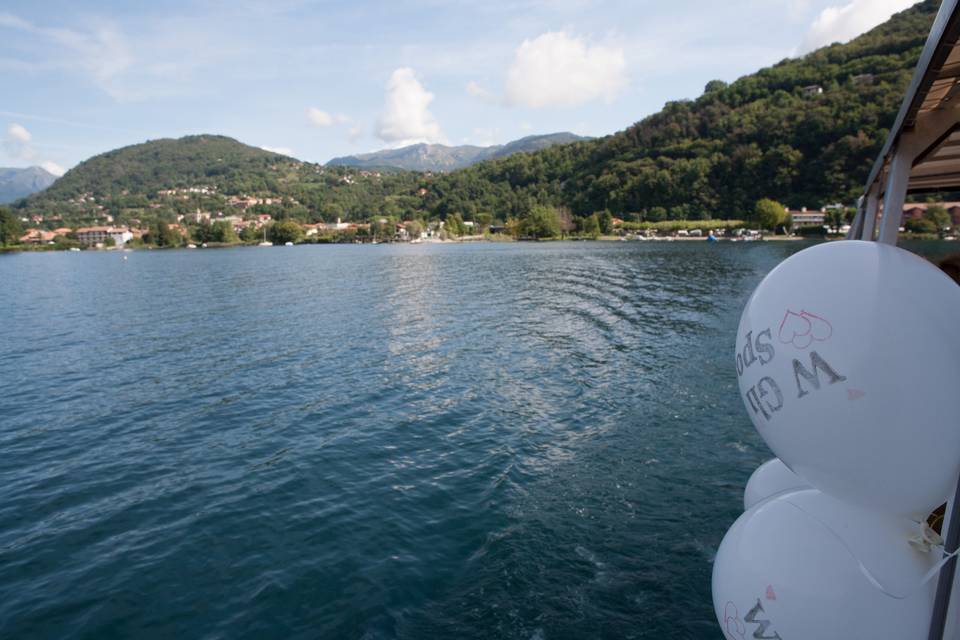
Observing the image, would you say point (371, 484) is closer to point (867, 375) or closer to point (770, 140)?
point (867, 375)

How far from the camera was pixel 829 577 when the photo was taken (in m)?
2.80

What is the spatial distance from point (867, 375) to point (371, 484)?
8234 millimetres

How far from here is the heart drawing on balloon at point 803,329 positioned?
9.00ft

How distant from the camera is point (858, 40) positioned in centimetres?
17250

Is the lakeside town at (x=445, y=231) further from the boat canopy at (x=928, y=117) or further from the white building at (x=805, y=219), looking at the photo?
the boat canopy at (x=928, y=117)

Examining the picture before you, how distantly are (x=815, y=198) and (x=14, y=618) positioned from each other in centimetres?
15064

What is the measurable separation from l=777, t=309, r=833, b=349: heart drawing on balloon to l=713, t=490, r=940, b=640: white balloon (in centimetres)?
98

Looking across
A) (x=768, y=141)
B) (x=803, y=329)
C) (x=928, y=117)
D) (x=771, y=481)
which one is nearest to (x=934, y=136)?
(x=928, y=117)

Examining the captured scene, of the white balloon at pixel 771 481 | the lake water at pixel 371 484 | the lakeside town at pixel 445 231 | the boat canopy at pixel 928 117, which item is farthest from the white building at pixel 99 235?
the white balloon at pixel 771 481

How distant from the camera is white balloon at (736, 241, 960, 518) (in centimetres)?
256

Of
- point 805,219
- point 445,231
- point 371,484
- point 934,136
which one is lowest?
point 371,484

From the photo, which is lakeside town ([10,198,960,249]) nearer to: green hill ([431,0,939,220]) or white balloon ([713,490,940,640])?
green hill ([431,0,939,220])

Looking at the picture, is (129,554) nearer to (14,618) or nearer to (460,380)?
(14,618)

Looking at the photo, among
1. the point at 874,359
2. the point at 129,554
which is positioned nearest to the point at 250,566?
the point at 129,554
